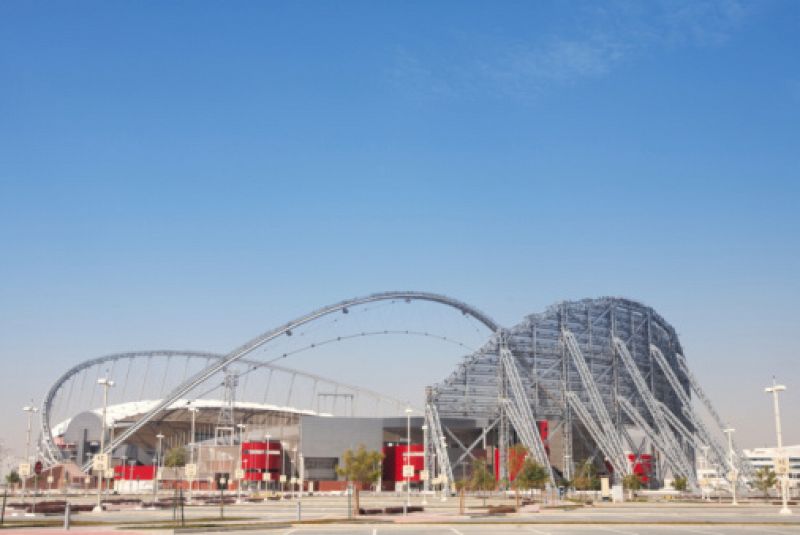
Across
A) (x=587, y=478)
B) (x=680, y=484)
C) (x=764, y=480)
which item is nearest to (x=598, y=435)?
(x=587, y=478)

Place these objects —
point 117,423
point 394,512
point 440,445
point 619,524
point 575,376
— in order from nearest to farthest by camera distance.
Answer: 1. point 619,524
2. point 394,512
3. point 440,445
4. point 575,376
5. point 117,423

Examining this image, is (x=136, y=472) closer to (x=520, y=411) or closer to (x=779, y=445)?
(x=520, y=411)

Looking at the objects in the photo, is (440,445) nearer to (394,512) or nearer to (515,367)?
(515,367)

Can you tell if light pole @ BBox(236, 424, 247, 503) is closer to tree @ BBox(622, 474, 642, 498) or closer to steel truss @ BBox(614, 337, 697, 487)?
tree @ BBox(622, 474, 642, 498)

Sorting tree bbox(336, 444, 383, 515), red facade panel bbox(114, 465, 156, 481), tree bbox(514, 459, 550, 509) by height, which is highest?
tree bbox(336, 444, 383, 515)

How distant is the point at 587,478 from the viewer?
106750 mm

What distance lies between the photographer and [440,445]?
119 meters

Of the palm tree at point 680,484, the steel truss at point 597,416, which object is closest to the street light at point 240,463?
the steel truss at point 597,416

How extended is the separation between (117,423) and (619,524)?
15926 centimetres

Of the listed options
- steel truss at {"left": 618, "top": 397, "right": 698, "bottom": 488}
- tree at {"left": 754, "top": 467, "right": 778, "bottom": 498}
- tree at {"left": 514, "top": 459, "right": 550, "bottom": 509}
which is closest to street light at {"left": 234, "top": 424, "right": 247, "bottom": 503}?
tree at {"left": 514, "top": 459, "right": 550, "bottom": 509}

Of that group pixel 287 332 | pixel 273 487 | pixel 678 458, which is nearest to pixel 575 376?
pixel 678 458

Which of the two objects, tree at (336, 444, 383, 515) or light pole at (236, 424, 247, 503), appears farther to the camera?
light pole at (236, 424, 247, 503)

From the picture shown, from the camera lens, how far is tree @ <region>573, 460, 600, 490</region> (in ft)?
336

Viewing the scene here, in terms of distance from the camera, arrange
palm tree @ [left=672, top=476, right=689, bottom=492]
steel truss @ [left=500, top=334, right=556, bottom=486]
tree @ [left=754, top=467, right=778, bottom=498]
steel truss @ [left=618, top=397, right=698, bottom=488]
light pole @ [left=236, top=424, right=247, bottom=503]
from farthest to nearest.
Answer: steel truss @ [left=618, top=397, right=698, bottom=488], steel truss @ [left=500, top=334, right=556, bottom=486], palm tree @ [left=672, top=476, right=689, bottom=492], tree @ [left=754, top=467, right=778, bottom=498], light pole @ [left=236, top=424, right=247, bottom=503]
